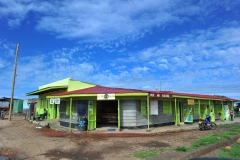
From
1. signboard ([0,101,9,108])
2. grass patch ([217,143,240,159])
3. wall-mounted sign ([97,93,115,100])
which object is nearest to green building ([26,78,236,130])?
wall-mounted sign ([97,93,115,100])

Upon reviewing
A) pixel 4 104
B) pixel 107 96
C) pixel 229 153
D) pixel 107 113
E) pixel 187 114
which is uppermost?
pixel 107 96

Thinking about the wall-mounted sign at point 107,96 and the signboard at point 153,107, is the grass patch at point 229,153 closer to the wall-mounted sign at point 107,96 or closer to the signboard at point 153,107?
the signboard at point 153,107

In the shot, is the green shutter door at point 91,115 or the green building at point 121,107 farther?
Answer: the green shutter door at point 91,115

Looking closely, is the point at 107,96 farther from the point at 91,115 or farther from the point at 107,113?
the point at 107,113

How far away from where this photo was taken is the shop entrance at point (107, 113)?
1872 centimetres

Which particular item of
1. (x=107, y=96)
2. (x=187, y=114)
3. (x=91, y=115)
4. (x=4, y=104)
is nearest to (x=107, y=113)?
(x=91, y=115)

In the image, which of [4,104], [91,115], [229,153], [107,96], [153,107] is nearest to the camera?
[229,153]

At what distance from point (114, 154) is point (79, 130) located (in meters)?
7.55

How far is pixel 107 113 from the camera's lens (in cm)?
1919

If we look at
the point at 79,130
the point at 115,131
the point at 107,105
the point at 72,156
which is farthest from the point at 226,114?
the point at 72,156

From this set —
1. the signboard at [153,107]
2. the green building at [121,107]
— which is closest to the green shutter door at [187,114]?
the green building at [121,107]

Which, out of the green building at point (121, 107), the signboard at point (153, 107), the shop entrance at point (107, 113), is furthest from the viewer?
the shop entrance at point (107, 113)

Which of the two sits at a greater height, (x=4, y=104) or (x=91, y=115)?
(x=4, y=104)

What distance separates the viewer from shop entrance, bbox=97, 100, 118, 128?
737 inches
